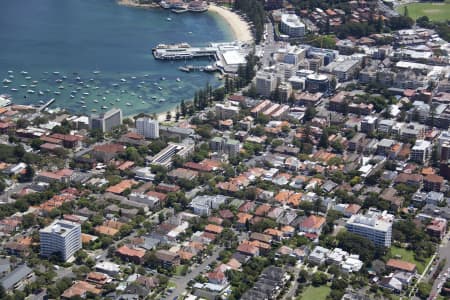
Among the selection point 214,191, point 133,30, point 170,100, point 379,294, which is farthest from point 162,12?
point 379,294

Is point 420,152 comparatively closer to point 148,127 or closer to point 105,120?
point 148,127

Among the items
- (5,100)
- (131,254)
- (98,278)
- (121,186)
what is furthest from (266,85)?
(98,278)

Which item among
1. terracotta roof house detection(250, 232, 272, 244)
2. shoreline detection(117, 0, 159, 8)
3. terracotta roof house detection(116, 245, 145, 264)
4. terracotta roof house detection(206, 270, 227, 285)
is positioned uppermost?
shoreline detection(117, 0, 159, 8)

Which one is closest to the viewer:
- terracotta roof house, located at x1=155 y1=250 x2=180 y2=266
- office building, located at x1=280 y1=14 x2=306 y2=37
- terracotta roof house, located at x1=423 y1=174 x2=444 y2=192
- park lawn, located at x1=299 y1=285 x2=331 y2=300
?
park lawn, located at x1=299 y1=285 x2=331 y2=300

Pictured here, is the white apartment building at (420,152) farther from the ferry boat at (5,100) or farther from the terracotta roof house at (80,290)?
the ferry boat at (5,100)

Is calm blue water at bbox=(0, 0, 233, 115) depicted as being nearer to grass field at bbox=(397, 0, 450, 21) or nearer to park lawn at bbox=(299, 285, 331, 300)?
grass field at bbox=(397, 0, 450, 21)

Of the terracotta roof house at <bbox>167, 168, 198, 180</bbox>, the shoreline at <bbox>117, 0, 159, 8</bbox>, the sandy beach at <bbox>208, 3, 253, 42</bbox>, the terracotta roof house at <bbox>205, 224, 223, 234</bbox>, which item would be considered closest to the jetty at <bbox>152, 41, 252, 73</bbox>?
the sandy beach at <bbox>208, 3, 253, 42</bbox>
